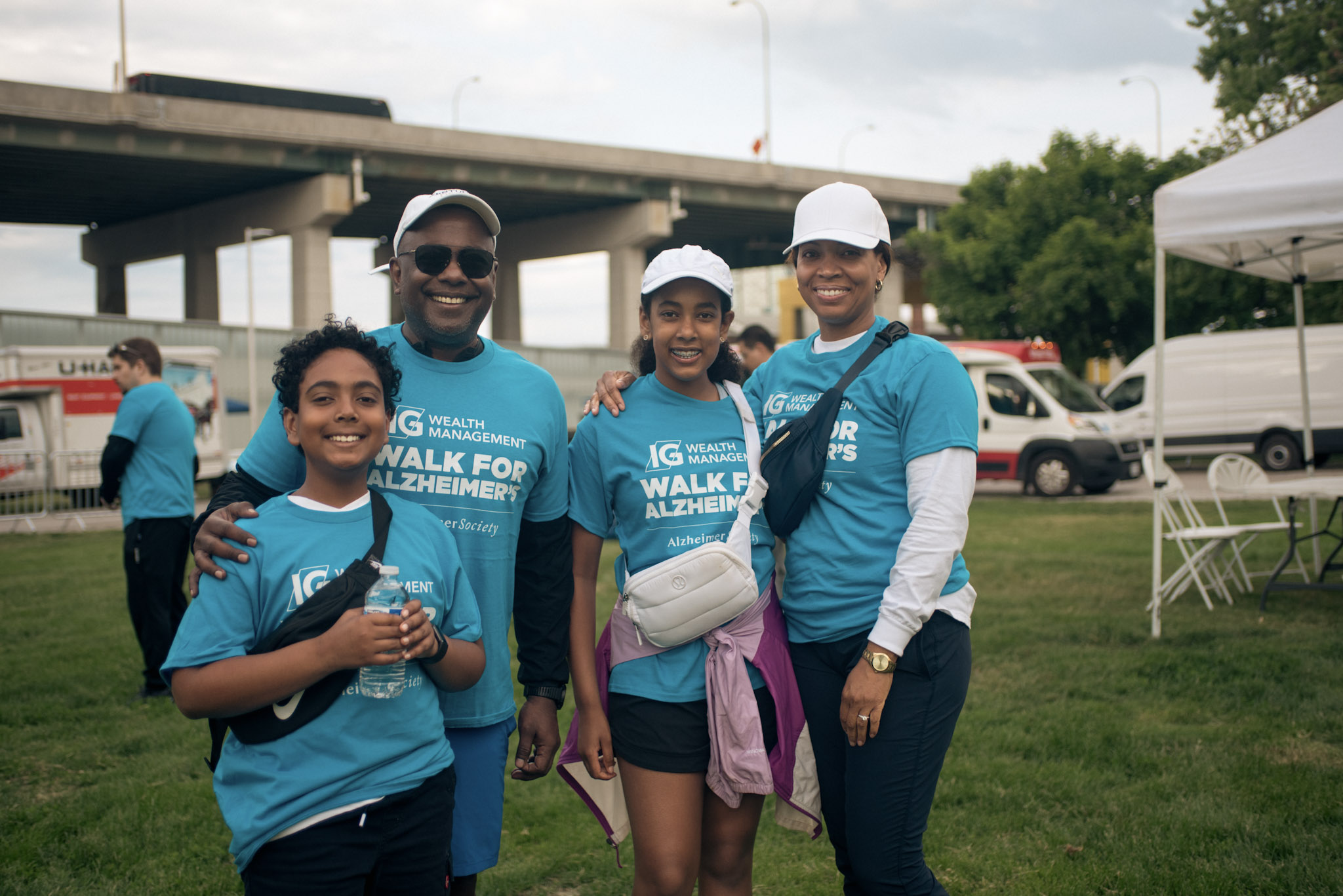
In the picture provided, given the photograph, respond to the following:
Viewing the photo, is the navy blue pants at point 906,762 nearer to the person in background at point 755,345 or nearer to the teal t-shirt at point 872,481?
the teal t-shirt at point 872,481

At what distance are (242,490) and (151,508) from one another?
4.52 m

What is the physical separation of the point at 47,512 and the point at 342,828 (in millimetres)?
18587

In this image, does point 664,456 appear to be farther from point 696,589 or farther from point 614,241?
point 614,241

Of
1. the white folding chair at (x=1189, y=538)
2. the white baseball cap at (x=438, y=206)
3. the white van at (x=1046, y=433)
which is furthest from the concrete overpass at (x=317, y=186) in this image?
the white baseball cap at (x=438, y=206)

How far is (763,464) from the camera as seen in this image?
8.50 ft

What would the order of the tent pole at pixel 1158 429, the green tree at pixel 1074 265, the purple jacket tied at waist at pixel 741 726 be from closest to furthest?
1. the purple jacket tied at waist at pixel 741 726
2. the tent pole at pixel 1158 429
3. the green tree at pixel 1074 265

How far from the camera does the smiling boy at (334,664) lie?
188 centimetres

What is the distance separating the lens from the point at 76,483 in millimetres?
18891

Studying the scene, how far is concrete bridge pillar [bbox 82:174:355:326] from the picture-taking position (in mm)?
27938

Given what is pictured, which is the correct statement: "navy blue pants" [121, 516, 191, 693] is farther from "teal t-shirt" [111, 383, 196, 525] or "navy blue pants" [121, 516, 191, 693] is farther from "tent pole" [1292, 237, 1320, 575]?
"tent pole" [1292, 237, 1320, 575]

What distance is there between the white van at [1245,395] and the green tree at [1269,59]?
426 centimetres

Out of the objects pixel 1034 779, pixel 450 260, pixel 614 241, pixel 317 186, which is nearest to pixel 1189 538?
pixel 1034 779

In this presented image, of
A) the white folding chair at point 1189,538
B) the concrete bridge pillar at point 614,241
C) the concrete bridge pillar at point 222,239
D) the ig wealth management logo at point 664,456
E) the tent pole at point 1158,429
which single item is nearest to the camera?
the ig wealth management logo at point 664,456

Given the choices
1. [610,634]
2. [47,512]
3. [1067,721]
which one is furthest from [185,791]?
[47,512]
